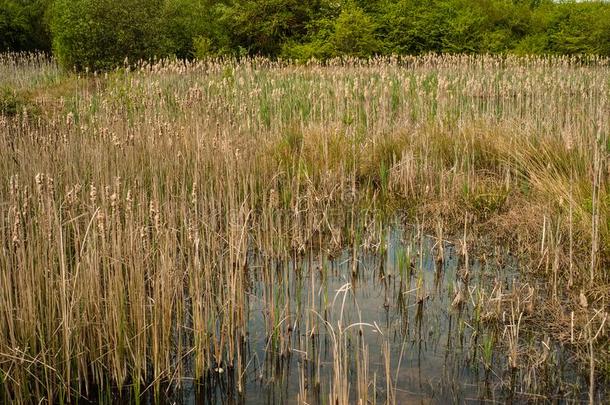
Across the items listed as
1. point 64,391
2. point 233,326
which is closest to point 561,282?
point 233,326

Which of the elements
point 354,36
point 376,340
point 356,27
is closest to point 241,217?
point 376,340

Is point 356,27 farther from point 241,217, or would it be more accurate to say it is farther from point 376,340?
point 376,340

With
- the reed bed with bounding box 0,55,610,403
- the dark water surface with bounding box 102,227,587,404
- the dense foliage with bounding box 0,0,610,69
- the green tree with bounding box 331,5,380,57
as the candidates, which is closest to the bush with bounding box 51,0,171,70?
the dense foliage with bounding box 0,0,610,69

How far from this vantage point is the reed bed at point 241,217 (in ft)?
9.87

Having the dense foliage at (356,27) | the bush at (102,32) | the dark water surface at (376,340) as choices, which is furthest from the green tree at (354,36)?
the dark water surface at (376,340)

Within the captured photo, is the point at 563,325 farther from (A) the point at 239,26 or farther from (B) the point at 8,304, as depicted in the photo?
(A) the point at 239,26

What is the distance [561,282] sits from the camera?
13.1ft

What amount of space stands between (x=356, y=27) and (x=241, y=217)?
16.3m

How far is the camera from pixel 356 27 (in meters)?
19.0

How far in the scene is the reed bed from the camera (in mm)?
3008

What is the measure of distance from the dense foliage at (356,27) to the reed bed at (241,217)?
1141 centimetres

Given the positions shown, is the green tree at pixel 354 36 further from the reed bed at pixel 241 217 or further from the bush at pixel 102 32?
the reed bed at pixel 241 217

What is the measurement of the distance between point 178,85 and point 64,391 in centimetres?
757

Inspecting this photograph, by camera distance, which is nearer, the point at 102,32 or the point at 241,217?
the point at 241,217
